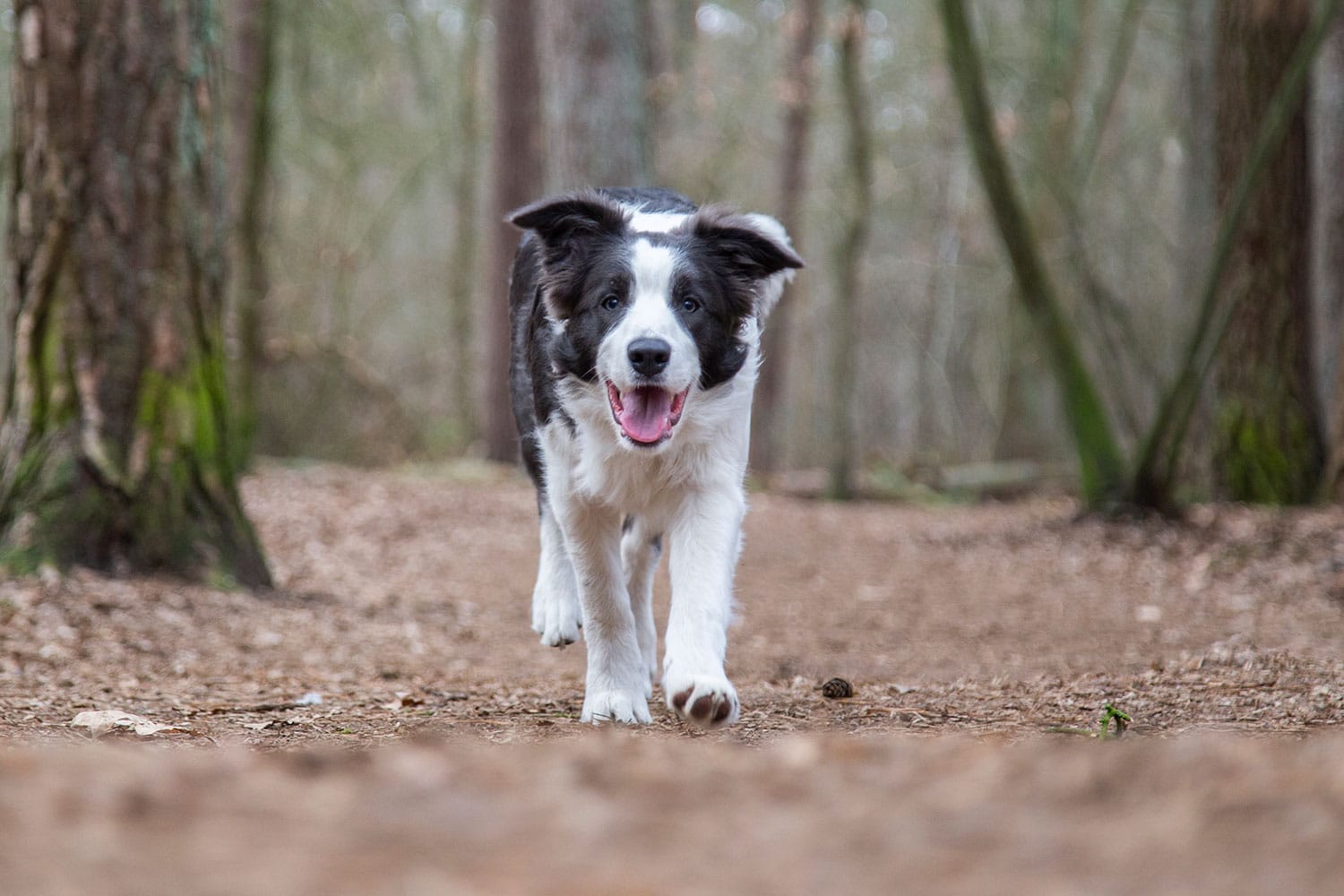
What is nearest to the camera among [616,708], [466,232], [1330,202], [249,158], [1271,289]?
[616,708]

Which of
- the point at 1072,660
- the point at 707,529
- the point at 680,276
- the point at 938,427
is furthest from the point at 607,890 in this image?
the point at 938,427

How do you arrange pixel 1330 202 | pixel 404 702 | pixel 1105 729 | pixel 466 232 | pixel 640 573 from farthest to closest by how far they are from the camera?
pixel 466 232 → pixel 1330 202 → pixel 640 573 → pixel 404 702 → pixel 1105 729

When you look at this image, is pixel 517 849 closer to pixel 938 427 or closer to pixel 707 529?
pixel 707 529

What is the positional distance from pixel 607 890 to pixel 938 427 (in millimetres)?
29279

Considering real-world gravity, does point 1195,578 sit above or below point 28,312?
below

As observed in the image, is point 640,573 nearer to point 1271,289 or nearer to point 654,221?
point 654,221

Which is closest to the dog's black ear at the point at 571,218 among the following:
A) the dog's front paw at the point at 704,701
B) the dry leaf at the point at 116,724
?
the dog's front paw at the point at 704,701

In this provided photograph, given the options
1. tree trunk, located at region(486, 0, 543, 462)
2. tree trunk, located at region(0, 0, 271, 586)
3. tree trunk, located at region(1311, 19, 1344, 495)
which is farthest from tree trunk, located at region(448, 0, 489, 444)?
tree trunk, located at region(0, 0, 271, 586)

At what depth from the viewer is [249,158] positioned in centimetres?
1431

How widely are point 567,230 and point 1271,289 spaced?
760 cm

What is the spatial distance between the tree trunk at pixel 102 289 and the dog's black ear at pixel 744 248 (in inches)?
126

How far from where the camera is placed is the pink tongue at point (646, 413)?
465 cm

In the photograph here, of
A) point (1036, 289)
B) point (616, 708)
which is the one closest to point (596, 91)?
point (1036, 289)

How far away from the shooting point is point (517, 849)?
7.02ft
